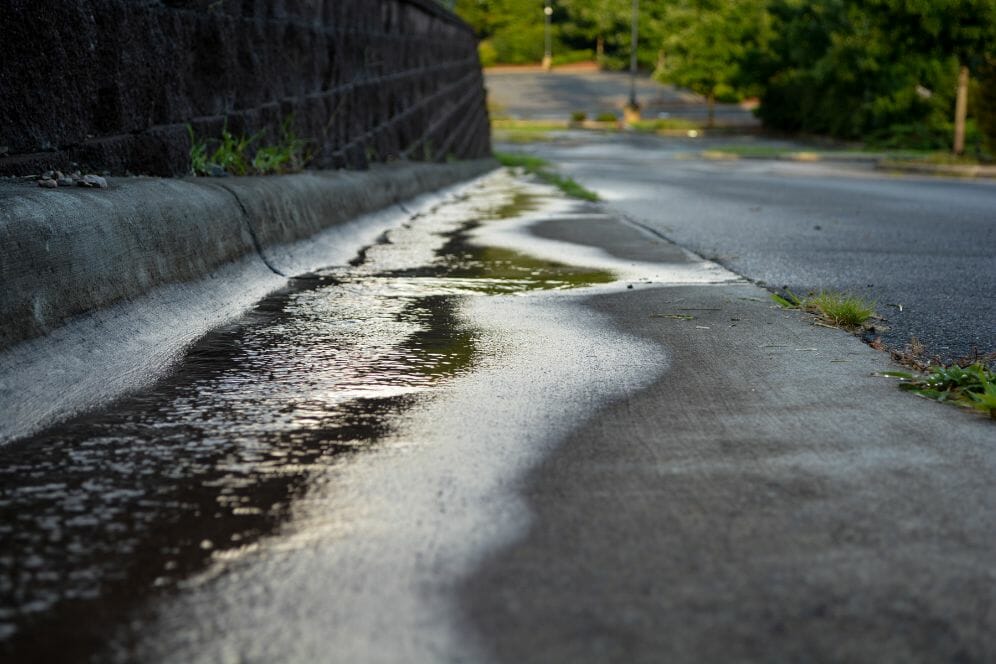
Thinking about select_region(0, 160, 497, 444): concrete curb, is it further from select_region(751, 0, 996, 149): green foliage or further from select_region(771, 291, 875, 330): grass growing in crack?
select_region(751, 0, 996, 149): green foliage

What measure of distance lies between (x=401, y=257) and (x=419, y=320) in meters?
1.95

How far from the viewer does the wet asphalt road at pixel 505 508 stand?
1787 millimetres

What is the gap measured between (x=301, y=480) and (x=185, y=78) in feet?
12.4

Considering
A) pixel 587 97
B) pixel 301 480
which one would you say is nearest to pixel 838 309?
pixel 301 480

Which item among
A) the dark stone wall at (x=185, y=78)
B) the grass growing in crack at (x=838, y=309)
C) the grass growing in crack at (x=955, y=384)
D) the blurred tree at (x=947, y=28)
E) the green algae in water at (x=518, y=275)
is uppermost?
the blurred tree at (x=947, y=28)

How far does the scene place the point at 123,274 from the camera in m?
3.92

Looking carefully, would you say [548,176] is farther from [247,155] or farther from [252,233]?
[252,233]

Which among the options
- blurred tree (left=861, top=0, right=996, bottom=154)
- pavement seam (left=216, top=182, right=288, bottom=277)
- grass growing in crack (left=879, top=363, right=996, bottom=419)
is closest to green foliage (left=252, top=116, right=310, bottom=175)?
pavement seam (left=216, top=182, right=288, bottom=277)

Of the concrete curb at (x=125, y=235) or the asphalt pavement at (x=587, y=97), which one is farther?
the asphalt pavement at (x=587, y=97)

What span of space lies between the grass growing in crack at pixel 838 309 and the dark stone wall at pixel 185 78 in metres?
2.86

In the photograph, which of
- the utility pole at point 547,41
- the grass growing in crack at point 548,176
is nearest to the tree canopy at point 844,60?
the grass growing in crack at point 548,176

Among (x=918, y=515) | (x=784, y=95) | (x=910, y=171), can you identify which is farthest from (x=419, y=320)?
(x=784, y=95)

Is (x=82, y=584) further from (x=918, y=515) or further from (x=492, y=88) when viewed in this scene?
(x=492, y=88)

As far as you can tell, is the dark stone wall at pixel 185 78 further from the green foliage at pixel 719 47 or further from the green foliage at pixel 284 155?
the green foliage at pixel 719 47
